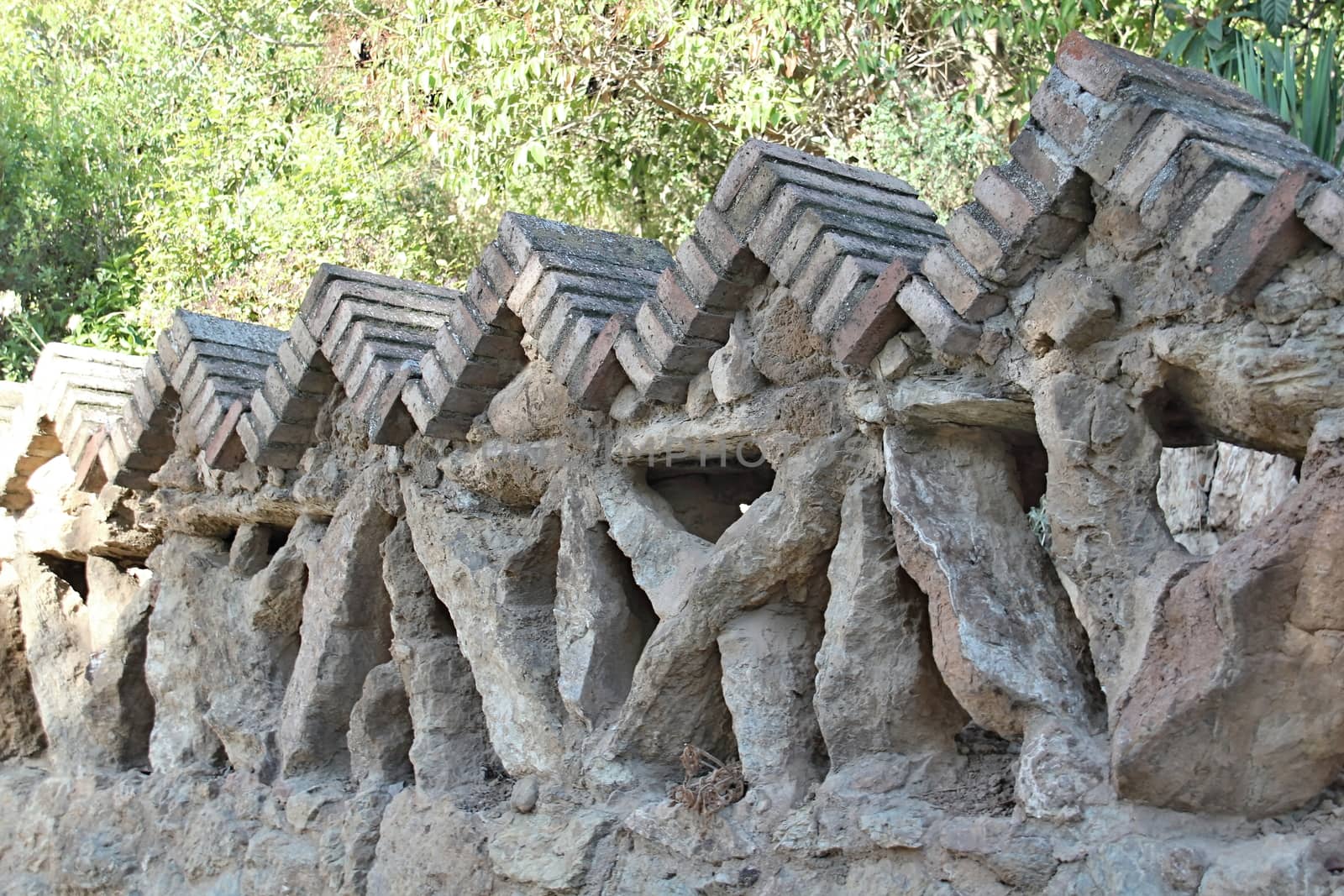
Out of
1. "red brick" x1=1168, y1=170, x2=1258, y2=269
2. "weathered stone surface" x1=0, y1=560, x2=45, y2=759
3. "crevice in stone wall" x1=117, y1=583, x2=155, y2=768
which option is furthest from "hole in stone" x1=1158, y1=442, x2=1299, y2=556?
"weathered stone surface" x1=0, y1=560, x2=45, y2=759

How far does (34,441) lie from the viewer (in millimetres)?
4898

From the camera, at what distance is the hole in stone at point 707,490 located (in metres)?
2.91

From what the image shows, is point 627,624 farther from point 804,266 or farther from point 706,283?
point 804,266

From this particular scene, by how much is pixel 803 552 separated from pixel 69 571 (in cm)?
339

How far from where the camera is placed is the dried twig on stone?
251 cm

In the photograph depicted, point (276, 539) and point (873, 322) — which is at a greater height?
point (276, 539)

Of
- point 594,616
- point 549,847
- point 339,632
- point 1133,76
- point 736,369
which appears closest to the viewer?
point 1133,76

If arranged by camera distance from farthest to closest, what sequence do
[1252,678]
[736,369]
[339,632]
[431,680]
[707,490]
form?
[339,632] < [431,680] < [707,490] < [736,369] < [1252,678]

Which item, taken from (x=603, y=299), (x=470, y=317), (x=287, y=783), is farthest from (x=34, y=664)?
(x=603, y=299)

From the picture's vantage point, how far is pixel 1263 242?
1748mm

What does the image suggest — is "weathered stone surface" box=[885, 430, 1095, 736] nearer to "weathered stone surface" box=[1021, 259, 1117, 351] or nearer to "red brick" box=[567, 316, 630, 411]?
"weathered stone surface" box=[1021, 259, 1117, 351]

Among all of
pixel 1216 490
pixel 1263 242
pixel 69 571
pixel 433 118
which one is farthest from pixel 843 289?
pixel 433 118

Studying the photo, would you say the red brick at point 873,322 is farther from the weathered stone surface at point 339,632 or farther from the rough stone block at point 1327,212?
the weathered stone surface at point 339,632

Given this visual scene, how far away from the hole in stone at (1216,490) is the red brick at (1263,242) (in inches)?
79.2
